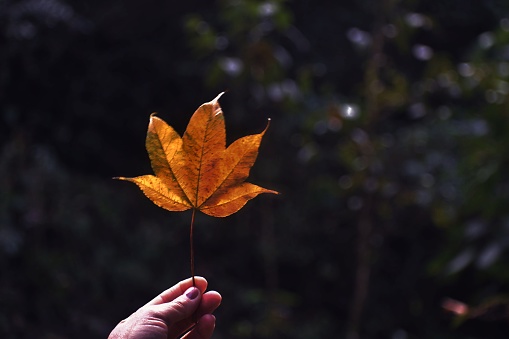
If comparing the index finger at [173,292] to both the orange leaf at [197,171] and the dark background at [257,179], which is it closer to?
the orange leaf at [197,171]

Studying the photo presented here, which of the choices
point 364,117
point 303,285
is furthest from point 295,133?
point 364,117

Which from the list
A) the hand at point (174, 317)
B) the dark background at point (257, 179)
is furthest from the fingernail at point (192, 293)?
the dark background at point (257, 179)

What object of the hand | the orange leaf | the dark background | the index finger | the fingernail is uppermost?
the orange leaf

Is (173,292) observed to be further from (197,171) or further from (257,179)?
(257,179)

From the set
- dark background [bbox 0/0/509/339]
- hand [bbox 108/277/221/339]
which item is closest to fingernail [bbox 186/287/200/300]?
hand [bbox 108/277/221/339]

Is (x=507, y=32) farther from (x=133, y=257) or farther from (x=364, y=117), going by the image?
(x=133, y=257)

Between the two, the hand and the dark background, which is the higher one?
the hand

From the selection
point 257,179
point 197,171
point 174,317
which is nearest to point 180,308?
point 174,317

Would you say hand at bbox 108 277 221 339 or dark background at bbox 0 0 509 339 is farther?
dark background at bbox 0 0 509 339

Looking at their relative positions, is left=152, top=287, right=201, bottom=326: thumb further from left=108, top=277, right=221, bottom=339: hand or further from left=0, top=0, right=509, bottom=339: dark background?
left=0, top=0, right=509, bottom=339: dark background
